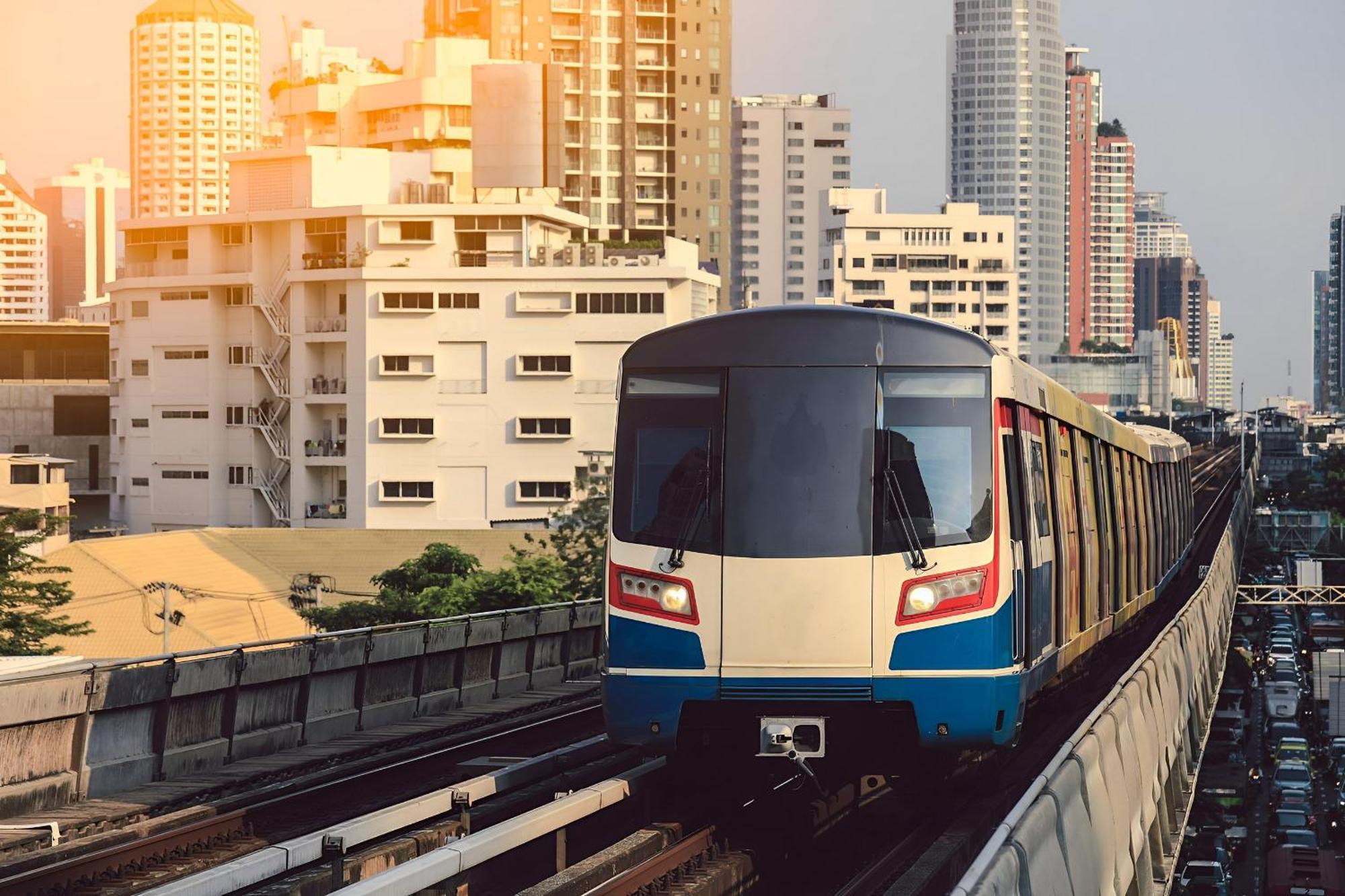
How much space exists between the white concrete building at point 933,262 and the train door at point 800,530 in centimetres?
14261

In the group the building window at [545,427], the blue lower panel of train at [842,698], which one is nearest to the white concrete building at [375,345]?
the building window at [545,427]

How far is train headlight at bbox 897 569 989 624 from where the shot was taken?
11.5m

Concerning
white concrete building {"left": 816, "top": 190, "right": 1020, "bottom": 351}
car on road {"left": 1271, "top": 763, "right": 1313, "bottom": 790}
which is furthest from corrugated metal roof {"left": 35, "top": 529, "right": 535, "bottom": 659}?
white concrete building {"left": 816, "top": 190, "right": 1020, "bottom": 351}

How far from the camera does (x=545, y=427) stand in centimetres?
8369

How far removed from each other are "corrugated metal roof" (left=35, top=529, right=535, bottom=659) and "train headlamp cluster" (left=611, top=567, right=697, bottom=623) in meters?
46.2

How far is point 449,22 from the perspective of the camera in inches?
5689

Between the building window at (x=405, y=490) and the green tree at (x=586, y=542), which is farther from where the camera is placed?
the building window at (x=405, y=490)

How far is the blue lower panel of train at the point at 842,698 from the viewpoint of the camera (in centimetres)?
1148

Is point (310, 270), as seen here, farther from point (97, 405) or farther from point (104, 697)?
point (104, 697)

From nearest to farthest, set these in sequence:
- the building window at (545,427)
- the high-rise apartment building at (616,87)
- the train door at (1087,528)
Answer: the train door at (1087,528)
the building window at (545,427)
the high-rise apartment building at (616,87)

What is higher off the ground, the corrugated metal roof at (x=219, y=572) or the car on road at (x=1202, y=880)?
the corrugated metal roof at (x=219, y=572)

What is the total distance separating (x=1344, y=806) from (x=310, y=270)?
166 feet

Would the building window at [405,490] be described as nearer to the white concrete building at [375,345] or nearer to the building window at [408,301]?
the white concrete building at [375,345]

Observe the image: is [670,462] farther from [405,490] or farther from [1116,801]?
[405,490]
